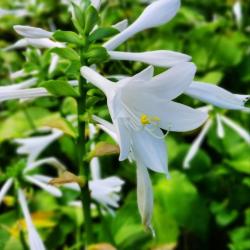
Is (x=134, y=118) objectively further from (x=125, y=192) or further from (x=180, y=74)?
(x=125, y=192)

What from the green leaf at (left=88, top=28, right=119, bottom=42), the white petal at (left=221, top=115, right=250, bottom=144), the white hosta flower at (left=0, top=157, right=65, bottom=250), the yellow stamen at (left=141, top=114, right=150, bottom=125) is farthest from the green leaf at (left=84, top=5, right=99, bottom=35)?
the white petal at (left=221, top=115, right=250, bottom=144)

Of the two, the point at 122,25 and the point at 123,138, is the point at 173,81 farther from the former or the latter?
the point at 122,25

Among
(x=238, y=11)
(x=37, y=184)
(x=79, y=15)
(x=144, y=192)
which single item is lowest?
(x=238, y=11)

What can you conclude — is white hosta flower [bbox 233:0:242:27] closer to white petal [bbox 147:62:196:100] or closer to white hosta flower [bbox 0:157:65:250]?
white hosta flower [bbox 0:157:65:250]

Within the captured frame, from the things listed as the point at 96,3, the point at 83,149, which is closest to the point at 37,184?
the point at 83,149

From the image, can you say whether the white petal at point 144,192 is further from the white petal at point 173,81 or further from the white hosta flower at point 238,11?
the white hosta flower at point 238,11

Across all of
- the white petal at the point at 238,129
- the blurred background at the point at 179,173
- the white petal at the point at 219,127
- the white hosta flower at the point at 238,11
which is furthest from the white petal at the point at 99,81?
the white hosta flower at the point at 238,11
